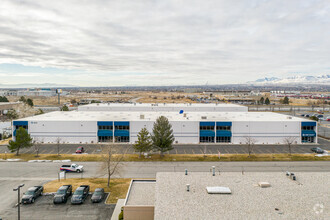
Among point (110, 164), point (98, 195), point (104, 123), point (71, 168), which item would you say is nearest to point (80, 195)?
point (98, 195)

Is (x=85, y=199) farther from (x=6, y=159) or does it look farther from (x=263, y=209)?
(x=6, y=159)

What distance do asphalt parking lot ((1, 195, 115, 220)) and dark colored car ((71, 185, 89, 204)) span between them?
18.6 inches

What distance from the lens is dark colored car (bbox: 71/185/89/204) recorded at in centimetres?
2545

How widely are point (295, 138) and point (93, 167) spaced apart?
4521 centimetres

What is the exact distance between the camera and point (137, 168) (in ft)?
122

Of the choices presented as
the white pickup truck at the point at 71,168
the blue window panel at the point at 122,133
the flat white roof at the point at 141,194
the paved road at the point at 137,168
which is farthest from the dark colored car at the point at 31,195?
the blue window panel at the point at 122,133

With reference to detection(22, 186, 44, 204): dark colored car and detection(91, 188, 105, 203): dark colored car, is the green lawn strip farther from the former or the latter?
detection(91, 188, 105, 203): dark colored car

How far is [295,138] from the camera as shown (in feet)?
180

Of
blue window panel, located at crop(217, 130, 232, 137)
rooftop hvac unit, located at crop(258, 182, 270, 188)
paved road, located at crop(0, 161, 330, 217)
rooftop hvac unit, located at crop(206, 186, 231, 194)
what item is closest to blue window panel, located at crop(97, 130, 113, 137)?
paved road, located at crop(0, 161, 330, 217)

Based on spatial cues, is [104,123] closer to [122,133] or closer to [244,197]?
[122,133]

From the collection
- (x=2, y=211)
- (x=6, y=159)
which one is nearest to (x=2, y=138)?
(x=6, y=159)

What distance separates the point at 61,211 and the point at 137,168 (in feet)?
47.6

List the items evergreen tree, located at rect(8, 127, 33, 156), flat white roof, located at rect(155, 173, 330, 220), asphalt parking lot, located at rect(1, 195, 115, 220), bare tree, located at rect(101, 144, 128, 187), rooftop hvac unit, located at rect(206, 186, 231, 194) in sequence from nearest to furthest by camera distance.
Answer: flat white roof, located at rect(155, 173, 330, 220), rooftop hvac unit, located at rect(206, 186, 231, 194), asphalt parking lot, located at rect(1, 195, 115, 220), bare tree, located at rect(101, 144, 128, 187), evergreen tree, located at rect(8, 127, 33, 156)

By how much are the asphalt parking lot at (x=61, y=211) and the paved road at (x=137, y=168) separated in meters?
6.08
